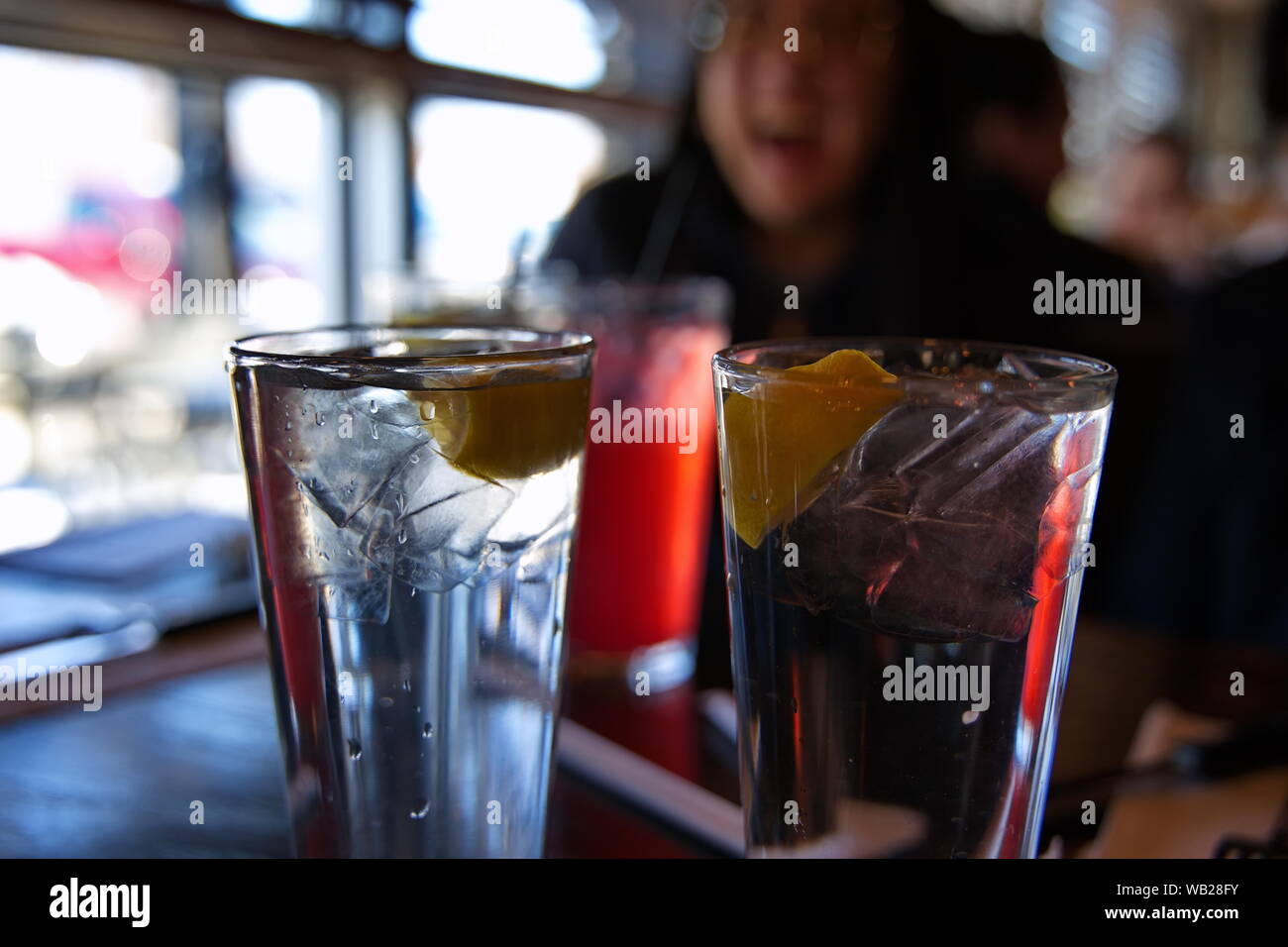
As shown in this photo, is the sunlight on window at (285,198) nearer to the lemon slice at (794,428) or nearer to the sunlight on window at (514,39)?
the sunlight on window at (514,39)

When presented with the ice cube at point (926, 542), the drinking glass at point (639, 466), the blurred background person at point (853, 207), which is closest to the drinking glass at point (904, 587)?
the ice cube at point (926, 542)

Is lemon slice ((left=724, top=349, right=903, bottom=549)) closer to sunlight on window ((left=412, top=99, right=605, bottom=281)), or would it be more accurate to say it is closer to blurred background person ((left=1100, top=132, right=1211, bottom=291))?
sunlight on window ((left=412, top=99, right=605, bottom=281))

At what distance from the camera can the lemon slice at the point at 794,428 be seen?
423mm

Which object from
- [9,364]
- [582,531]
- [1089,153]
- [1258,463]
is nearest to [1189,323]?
[1258,463]

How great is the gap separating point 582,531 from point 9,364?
4.86ft

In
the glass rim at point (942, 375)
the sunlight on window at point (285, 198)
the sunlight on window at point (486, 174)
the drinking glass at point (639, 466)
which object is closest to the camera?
the glass rim at point (942, 375)

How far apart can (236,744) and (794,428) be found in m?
0.54

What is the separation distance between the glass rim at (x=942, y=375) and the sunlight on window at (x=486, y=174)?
193 cm

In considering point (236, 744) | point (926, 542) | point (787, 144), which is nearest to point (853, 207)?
point (787, 144)

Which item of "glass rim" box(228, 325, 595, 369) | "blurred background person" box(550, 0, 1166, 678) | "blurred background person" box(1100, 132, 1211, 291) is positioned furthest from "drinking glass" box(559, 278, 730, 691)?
"blurred background person" box(1100, 132, 1211, 291)

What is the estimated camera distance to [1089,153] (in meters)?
8.82

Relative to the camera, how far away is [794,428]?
43 centimetres

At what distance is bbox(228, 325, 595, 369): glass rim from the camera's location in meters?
0.43
